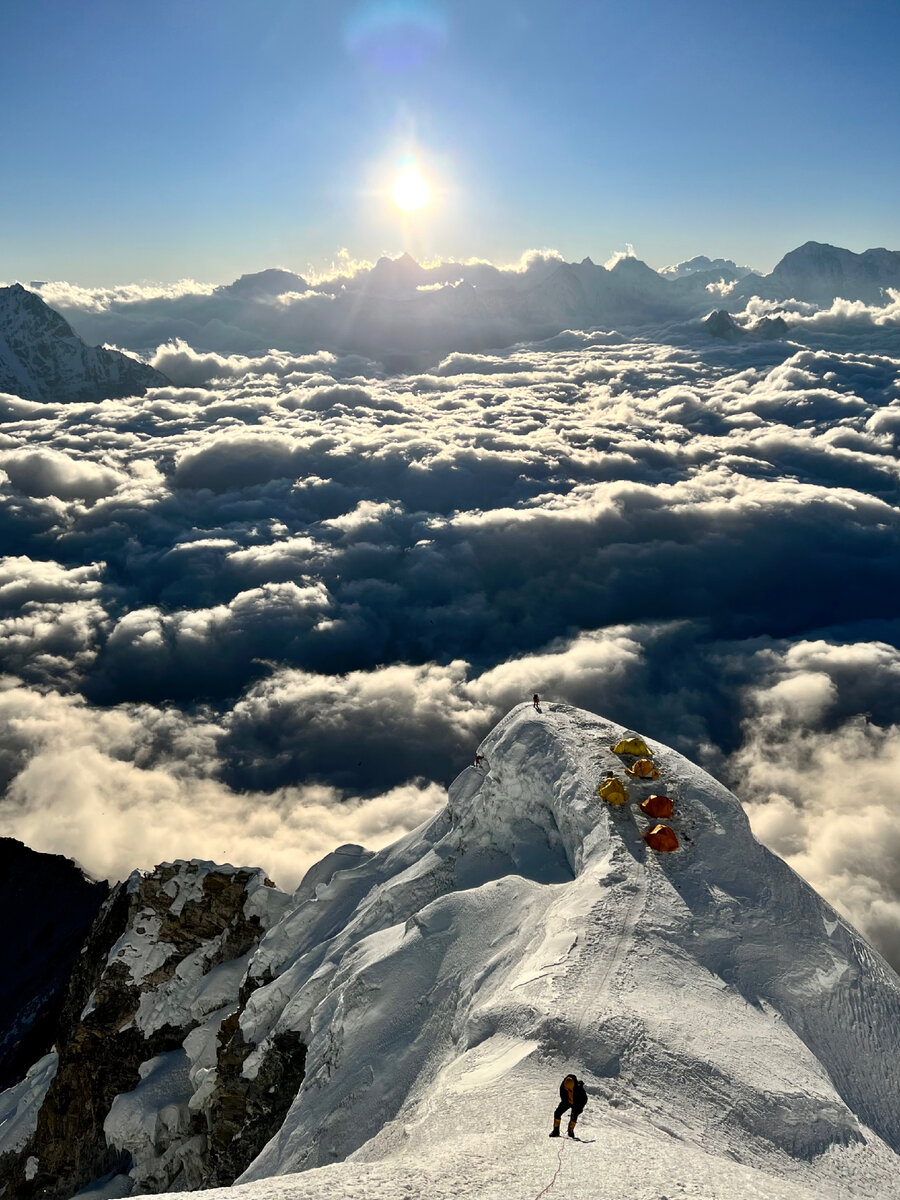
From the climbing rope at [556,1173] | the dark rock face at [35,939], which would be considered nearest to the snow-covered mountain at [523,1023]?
the climbing rope at [556,1173]

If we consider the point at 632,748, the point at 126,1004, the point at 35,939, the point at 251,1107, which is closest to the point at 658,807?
the point at 632,748

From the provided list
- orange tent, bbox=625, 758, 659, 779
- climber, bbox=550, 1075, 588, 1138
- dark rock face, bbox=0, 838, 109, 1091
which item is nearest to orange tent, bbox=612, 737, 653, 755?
orange tent, bbox=625, 758, 659, 779

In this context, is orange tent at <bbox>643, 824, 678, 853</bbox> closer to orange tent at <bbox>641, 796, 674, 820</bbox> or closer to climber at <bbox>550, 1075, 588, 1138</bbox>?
orange tent at <bbox>641, 796, 674, 820</bbox>

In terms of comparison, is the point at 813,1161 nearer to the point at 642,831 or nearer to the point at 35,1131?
the point at 642,831

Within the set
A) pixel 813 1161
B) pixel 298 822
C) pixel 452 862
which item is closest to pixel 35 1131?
pixel 452 862

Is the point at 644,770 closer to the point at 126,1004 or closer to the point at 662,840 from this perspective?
the point at 662,840

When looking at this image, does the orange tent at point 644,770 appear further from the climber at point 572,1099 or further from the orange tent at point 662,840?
the climber at point 572,1099
